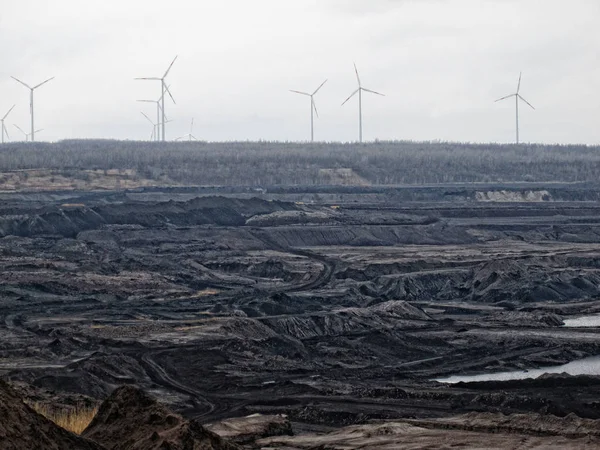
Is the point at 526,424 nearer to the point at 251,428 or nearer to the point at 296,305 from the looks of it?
the point at 251,428

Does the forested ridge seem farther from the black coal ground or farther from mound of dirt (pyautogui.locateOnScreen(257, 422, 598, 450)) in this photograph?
mound of dirt (pyautogui.locateOnScreen(257, 422, 598, 450))

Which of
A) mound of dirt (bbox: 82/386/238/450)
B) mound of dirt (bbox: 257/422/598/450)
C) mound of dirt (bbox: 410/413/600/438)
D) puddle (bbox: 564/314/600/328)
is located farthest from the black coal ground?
mound of dirt (bbox: 82/386/238/450)

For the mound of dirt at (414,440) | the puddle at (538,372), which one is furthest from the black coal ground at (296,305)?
the mound of dirt at (414,440)

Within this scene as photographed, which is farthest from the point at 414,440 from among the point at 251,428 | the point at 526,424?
the point at 251,428

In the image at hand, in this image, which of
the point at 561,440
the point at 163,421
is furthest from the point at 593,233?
the point at 163,421

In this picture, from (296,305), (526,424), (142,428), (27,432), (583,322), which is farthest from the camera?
(296,305)

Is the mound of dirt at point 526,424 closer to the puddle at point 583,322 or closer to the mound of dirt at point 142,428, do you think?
the mound of dirt at point 142,428
